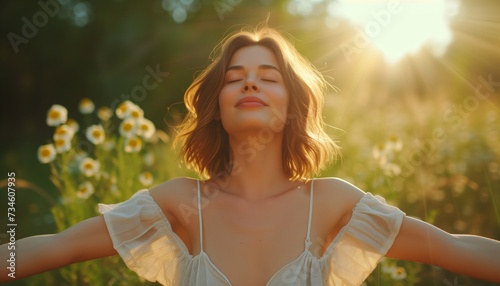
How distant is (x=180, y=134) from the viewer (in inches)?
89.8

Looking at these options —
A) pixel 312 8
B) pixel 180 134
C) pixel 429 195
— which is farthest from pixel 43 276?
pixel 312 8

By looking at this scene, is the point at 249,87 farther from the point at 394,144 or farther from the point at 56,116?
the point at 56,116

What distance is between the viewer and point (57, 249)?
1844 mm

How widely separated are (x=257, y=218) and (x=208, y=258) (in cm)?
22

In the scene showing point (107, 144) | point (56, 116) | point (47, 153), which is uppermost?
point (56, 116)

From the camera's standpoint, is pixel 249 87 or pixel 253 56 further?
pixel 253 56

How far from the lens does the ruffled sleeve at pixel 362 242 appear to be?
1887 millimetres

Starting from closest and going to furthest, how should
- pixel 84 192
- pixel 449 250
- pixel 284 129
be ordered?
1. pixel 449 250
2. pixel 284 129
3. pixel 84 192

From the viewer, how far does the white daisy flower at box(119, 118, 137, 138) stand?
10.4 ft

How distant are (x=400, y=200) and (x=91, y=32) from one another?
13.4 m

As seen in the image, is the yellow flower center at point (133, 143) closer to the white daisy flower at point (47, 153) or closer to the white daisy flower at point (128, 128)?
the white daisy flower at point (128, 128)

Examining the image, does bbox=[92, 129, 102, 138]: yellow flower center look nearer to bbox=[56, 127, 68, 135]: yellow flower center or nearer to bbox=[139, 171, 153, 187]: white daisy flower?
bbox=[56, 127, 68, 135]: yellow flower center

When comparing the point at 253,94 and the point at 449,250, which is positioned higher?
the point at 253,94

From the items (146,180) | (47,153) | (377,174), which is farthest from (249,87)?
(47,153)
